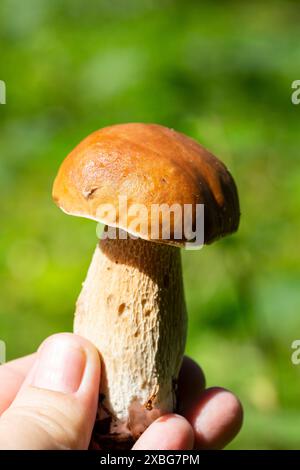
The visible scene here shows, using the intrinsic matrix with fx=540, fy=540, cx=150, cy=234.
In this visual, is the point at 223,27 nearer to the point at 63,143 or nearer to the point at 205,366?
the point at 63,143

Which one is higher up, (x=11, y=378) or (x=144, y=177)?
(x=144, y=177)

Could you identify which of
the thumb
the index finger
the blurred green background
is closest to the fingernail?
the thumb

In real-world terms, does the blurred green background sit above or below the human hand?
above

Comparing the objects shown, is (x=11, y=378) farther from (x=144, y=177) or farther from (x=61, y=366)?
(x=144, y=177)

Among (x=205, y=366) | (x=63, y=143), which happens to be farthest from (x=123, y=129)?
(x=205, y=366)

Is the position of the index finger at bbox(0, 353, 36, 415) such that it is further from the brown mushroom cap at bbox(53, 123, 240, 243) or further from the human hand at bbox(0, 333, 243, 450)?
the brown mushroom cap at bbox(53, 123, 240, 243)

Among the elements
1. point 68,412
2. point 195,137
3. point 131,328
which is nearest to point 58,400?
point 68,412

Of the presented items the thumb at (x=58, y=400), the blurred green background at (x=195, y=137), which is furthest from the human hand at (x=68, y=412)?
the blurred green background at (x=195, y=137)
